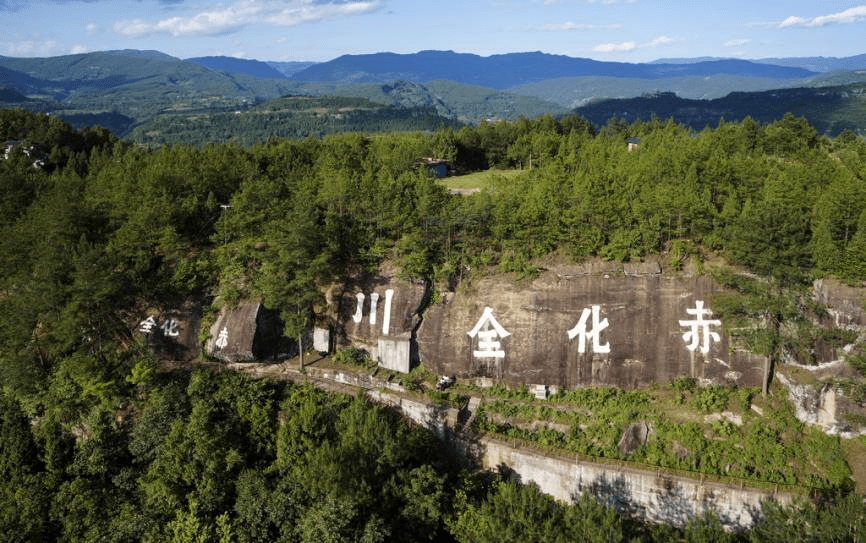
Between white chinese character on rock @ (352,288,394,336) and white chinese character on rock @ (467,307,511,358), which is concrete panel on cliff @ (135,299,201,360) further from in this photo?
white chinese character on rock @ (467,307,511,358)

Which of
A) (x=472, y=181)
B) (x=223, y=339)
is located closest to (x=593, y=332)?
(x=223, y=339)

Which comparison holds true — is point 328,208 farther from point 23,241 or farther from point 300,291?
point 23,241

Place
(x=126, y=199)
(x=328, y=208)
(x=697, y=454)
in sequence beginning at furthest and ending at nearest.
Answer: (x=126, y=199) < (x=328, y=208) < (x=697, y=454)

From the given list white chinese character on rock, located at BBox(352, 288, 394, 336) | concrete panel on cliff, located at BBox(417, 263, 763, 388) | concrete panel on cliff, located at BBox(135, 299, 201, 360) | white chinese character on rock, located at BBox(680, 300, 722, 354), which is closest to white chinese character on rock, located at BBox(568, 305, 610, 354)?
concrete panel on cliff, located at BBox(417, 263, 763, 388)

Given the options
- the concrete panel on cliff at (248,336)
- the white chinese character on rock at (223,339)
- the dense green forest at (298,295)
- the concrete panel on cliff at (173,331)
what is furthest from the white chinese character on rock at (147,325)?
the white chinese character on rock at (223,339)

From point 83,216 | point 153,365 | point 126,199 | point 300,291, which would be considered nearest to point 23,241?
point 83,216
